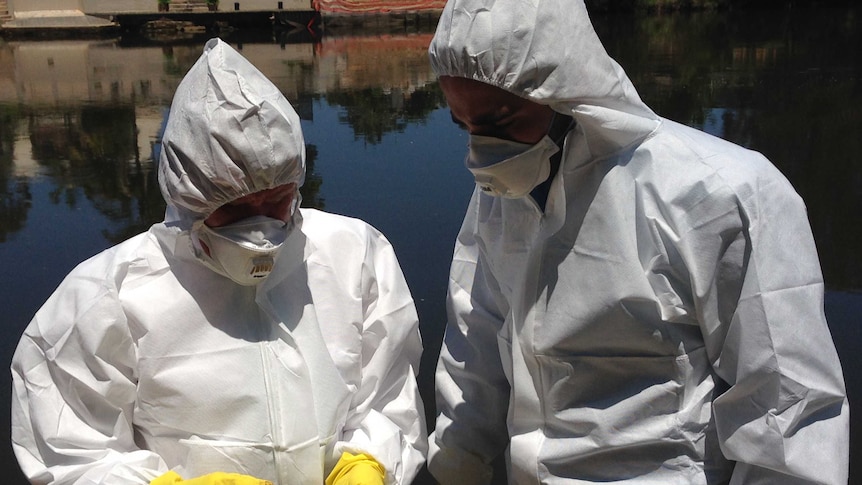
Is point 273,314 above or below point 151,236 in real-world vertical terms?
below

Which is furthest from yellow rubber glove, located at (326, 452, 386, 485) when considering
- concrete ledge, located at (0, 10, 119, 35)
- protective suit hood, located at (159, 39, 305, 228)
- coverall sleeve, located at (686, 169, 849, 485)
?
concrete ledge, located at (0, 10, 119, 35)

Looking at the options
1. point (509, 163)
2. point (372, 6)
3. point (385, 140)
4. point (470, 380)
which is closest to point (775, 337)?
point (509, 163)

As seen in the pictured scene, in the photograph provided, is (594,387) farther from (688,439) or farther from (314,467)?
(314,467)

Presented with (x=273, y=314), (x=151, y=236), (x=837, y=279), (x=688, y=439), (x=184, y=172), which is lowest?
(x=837, y=279)

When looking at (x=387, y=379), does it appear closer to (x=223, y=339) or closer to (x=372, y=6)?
(x=223, y=339)

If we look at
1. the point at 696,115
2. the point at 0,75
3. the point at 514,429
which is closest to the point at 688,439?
the point at 514,429

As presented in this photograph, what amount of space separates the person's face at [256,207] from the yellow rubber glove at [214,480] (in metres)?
0.47

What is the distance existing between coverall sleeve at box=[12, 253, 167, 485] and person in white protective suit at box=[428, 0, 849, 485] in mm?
747

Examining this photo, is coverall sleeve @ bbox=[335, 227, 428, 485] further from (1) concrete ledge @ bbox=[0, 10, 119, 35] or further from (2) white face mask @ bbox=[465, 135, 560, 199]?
(1) concrete ledge @ bbox=[0, 10, 119, 35]

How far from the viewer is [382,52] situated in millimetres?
17016

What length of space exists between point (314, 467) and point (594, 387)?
0.57 metres

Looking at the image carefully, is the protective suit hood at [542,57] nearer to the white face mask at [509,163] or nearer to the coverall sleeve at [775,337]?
the white face mask at [509,163]

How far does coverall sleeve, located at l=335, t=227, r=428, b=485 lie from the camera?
191 cm

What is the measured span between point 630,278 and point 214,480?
843mm
